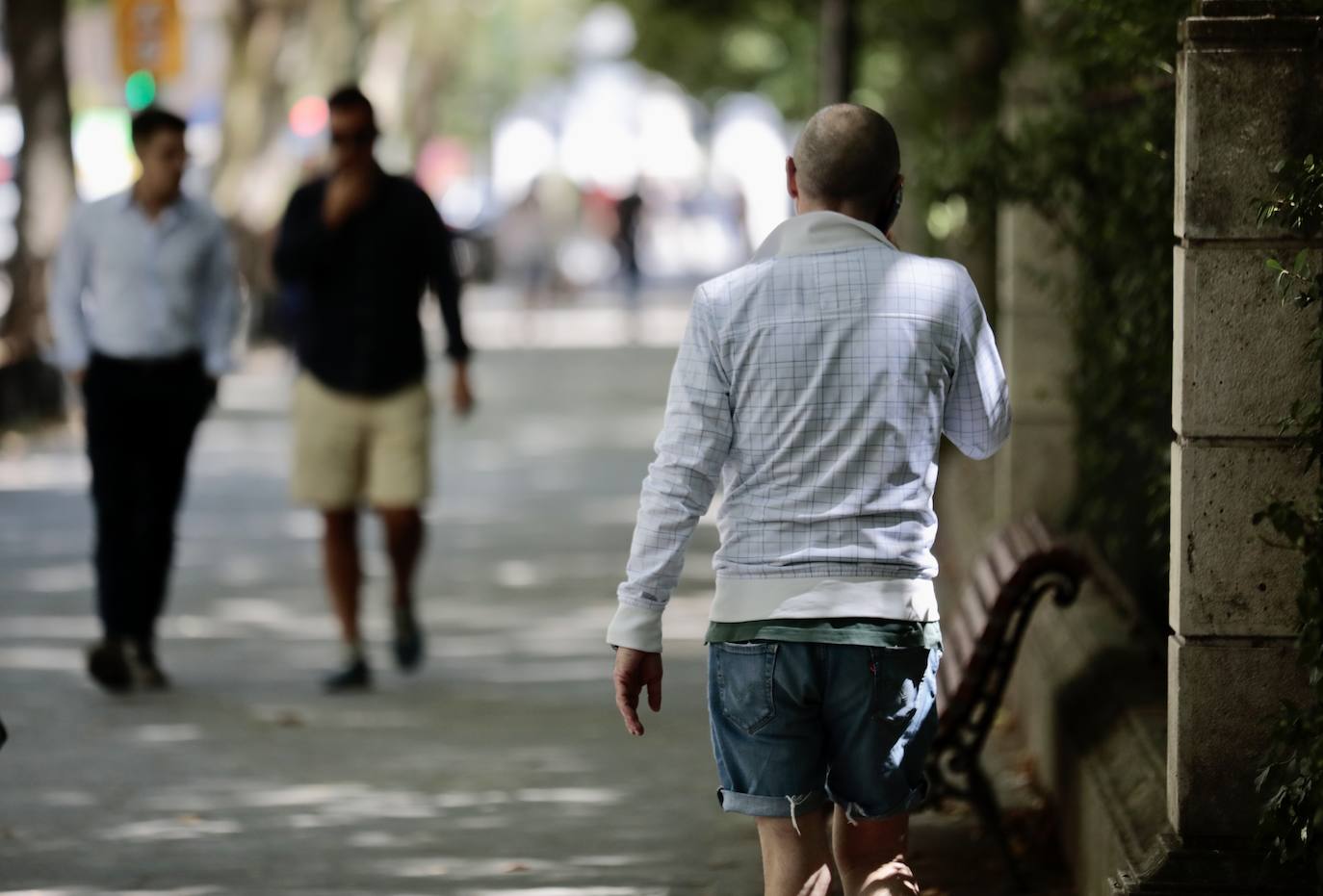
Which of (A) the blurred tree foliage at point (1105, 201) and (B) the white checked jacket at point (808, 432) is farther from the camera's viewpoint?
(A) the blurred tree foliage at point (1105, 201)

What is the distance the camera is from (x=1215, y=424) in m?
4.52

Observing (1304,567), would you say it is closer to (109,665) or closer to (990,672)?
(990,672)

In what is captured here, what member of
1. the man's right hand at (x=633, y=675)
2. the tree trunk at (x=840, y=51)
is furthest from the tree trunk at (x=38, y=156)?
the man's right hand at (x=633, y=675)

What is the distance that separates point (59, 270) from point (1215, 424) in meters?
5.31

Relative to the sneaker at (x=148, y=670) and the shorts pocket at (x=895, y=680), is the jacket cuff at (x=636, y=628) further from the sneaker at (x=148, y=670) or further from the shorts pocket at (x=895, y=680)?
the sneaker at (x=148, y=670)

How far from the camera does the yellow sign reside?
16.1m

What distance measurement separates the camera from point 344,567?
8758 mm

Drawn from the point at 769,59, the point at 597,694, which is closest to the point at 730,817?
the point at 597,694

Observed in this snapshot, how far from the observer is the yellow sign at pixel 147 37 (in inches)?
632

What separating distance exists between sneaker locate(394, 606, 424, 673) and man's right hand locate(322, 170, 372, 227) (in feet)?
5.03

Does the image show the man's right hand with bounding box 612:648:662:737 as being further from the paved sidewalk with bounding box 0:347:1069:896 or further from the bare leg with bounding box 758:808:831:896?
the paved sidewalk with bounding box 0:347:1069:896

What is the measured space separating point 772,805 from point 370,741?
391 centimetres

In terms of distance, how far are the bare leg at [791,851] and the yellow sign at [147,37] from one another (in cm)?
1281

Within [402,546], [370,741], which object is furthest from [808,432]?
[402,546]
